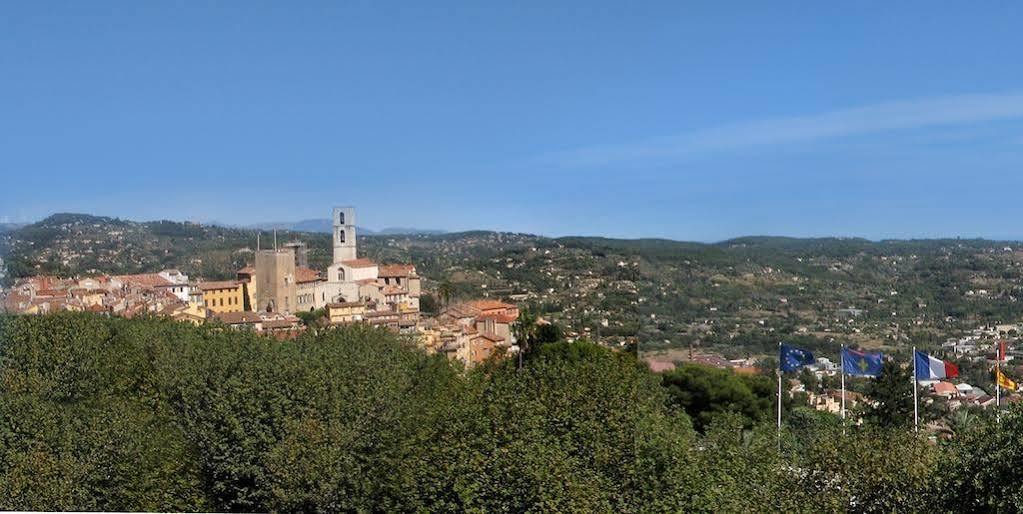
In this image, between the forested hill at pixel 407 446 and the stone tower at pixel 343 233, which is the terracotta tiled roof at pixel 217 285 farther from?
the forested hill at pixel 407 446

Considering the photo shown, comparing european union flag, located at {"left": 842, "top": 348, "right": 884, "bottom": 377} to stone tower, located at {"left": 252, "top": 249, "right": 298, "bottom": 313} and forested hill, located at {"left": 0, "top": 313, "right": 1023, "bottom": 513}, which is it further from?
stone tower, located at {"left": 252, "top": 249, "right": 298, "bottom": 313}

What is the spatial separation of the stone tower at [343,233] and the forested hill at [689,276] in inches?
279

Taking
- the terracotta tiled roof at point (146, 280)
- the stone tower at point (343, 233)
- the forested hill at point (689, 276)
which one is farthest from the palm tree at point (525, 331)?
the stone tower at point (343, 233)

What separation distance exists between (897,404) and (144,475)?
629 inches

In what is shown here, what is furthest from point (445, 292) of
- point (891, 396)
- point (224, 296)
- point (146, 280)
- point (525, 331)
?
point (891, 396)

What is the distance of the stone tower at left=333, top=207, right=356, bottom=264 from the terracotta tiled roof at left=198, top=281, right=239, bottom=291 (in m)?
10.6

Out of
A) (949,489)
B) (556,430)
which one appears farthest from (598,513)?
(949,489)

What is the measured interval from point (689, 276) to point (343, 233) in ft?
90.6

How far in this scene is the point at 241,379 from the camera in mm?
14289

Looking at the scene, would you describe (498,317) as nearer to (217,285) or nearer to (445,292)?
(445,292)

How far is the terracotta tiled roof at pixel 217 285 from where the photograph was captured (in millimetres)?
56894

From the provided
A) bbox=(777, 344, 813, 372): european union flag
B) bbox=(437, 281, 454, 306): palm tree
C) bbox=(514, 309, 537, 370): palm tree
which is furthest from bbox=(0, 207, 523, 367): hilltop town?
bbox=(777, 344, 813, 372): european union flag

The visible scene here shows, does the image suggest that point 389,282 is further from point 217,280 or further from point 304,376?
point 304,376

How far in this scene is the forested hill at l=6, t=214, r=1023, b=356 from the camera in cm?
3256
